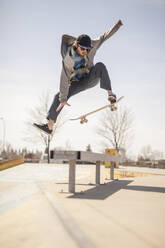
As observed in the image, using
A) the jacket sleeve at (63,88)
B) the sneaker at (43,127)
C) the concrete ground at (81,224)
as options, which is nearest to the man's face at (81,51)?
the jacket sleeve at (63,88)

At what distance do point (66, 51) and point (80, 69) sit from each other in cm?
38

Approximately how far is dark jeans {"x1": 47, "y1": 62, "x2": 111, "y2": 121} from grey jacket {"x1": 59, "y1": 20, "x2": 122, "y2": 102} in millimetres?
131

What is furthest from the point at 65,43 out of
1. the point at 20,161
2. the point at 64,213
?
the point at 20,161

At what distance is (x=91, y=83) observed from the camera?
4.11 metres

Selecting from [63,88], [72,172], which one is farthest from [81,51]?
[72,172]

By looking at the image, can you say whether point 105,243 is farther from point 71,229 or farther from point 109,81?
point 109,81

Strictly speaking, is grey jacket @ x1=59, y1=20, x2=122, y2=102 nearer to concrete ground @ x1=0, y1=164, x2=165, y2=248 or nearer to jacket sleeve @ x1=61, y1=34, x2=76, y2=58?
jacket sleeve @ x1=61, y1=34, x2=76, y2=58

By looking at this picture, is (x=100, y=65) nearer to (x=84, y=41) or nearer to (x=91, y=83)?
(x=91, y=83)

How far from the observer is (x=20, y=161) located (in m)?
16.9

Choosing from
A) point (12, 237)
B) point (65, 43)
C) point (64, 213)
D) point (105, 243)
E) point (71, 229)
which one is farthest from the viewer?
point (65, 43)

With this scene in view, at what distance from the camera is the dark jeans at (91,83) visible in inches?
155

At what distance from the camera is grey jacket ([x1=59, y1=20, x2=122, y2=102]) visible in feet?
12.7

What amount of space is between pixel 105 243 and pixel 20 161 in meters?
15.8

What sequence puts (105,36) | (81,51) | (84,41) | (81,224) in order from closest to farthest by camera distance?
(81,224) → (84,41) → (81,51) → (105,36)
